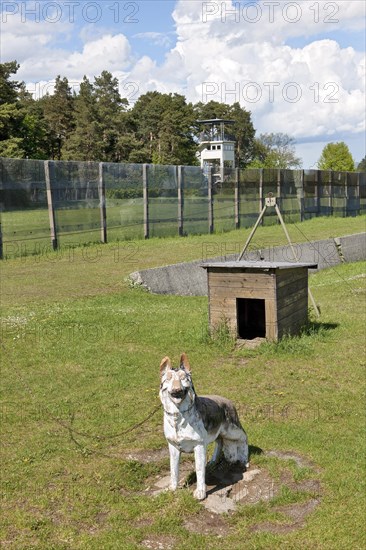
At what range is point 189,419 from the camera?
6.20 meters

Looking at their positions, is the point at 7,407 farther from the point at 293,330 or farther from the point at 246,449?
the point at 293,330

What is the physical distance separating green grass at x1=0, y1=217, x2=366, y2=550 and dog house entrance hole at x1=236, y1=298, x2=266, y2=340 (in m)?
0.85

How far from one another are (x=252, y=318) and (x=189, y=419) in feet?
25.4

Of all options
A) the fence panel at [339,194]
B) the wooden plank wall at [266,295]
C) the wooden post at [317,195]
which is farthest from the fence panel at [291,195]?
the wooden plank wall at [266,295]

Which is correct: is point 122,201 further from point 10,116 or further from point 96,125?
point 96,125

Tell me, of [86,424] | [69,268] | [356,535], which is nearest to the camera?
[356,535]

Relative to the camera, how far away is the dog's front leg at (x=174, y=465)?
21.0 feet

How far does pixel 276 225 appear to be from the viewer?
3525 cm

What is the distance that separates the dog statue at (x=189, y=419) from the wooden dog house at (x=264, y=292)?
17.1 feet

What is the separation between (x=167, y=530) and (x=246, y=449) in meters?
1.47

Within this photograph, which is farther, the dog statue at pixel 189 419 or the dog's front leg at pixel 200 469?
the dog's front leg at pixel 200 469

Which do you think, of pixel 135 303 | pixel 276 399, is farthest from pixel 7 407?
pixel 135 303

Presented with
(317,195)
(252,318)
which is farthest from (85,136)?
(252,318)

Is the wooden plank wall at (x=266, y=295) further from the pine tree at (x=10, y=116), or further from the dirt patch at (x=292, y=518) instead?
the pine tree at (x=10, y=116)
